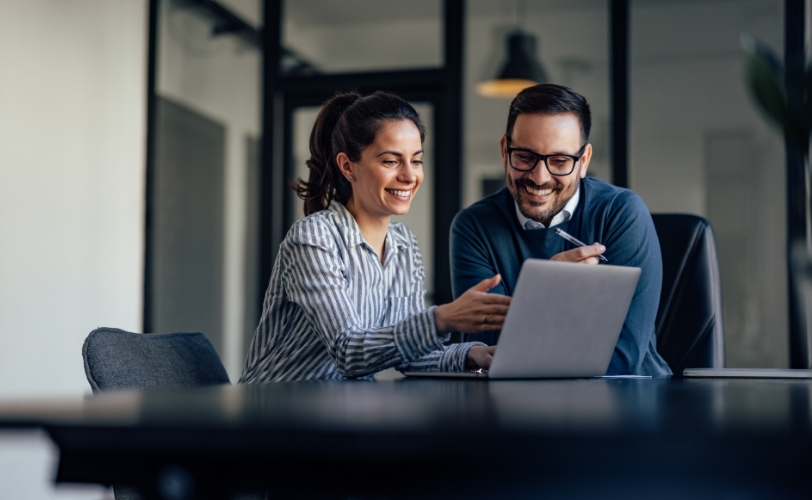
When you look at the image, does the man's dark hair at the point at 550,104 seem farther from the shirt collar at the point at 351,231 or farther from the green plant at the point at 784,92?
the green plant at the point at 784,92

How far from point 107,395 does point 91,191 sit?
128 inches

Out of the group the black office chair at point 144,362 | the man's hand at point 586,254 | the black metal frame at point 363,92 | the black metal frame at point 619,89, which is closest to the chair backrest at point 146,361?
the black office chair at point 144,362

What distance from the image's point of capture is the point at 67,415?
0.64 metres

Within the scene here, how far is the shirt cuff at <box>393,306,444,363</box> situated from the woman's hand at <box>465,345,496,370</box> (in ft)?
0.56

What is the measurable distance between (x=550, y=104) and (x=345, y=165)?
527mm

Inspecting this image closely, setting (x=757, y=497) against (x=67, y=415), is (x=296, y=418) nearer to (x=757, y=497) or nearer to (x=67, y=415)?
(x=67, y=415)

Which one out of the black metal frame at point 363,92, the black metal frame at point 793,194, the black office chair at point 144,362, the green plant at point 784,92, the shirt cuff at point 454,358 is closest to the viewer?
the green plant at point 784,92

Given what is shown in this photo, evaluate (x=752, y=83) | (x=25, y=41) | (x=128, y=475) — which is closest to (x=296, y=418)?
(x=128, y=475)

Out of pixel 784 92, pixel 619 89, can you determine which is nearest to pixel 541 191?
pixel 784 92

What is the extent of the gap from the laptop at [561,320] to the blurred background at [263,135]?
2359 mm

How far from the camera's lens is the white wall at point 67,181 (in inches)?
130

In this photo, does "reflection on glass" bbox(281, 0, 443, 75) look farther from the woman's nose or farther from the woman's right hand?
the woman's right hand

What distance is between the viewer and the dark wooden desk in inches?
20.5

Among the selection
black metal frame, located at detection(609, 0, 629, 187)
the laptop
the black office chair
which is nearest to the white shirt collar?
the laptop
